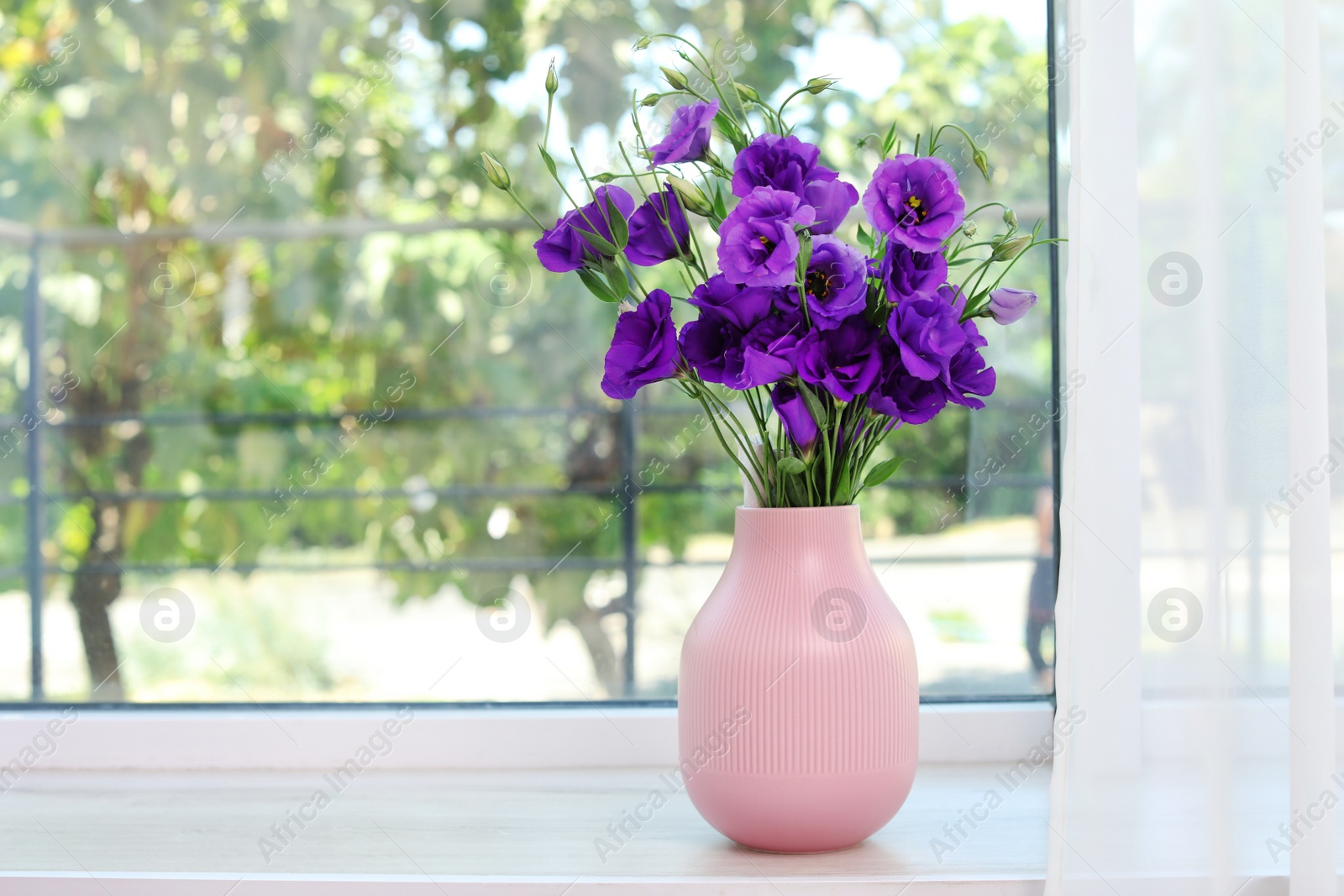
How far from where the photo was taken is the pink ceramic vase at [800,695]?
29.4 inches

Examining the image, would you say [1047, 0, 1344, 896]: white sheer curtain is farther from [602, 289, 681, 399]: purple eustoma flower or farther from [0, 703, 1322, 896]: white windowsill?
[602, 289, 681, 399]: purple eustoma flower

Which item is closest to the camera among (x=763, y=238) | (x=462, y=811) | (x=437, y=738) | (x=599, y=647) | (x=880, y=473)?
(x=763, y=238)

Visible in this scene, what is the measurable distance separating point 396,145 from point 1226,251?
1113 mm

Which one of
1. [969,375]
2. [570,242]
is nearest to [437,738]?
[570,242]

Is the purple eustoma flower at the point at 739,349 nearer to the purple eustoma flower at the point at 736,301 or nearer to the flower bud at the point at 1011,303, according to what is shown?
the purple eustoma flower at the point at 736,301

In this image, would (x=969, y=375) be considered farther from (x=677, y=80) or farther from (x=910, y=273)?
(x=677, y=80)

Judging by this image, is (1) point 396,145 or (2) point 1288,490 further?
(1) point 396,145

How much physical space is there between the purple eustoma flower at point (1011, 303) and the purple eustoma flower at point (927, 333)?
0.05m

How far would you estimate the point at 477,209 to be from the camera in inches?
54.9

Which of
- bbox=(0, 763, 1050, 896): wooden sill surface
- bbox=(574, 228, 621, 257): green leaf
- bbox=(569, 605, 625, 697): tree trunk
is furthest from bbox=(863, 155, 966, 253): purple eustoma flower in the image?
bbox=(569, 605, 625, 697): tree trunk

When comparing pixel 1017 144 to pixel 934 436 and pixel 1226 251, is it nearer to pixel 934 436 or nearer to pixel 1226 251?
pixel 934 436

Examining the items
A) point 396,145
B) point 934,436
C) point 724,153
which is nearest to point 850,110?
point 724,153

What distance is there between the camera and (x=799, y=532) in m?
0.78

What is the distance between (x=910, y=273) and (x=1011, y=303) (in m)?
0.09
